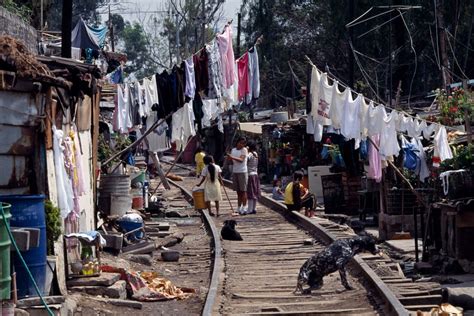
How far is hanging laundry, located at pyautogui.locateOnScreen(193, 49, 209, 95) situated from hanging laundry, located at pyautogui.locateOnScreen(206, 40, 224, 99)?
0.10 metres

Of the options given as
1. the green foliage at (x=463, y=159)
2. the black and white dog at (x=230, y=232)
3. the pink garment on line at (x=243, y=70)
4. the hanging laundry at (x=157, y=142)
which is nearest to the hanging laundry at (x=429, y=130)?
the green foliage at (x=463, y=159)

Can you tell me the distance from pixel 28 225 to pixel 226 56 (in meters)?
11.6

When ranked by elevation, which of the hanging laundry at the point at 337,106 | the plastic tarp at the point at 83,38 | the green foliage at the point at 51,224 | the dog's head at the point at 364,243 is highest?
the plastic tarp at the point at 83,38

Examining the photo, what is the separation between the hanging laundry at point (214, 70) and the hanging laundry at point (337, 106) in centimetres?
291

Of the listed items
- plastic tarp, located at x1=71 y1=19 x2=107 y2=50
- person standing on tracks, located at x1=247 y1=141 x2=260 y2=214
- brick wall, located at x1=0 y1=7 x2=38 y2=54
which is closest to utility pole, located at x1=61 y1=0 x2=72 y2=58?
brick wall, located at x1=0 y1=7 x2=38 y2=54

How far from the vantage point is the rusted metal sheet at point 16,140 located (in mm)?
10805

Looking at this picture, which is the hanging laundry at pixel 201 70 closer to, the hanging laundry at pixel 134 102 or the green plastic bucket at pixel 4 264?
the hanging laundry at pixel 134 102

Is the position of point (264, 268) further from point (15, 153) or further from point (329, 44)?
point (329, 44)

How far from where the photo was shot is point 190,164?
61.5 metres

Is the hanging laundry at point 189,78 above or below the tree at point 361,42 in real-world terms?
below

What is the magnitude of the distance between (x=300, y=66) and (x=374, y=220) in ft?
79.7

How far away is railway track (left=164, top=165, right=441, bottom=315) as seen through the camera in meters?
11.0

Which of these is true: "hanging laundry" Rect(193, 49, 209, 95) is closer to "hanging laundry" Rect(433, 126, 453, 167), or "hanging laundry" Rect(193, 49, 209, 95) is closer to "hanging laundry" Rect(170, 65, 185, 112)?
"hanging laundry" Rect(170, 65, 185, 112)

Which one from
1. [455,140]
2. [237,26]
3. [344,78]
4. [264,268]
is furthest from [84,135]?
[237,26]
